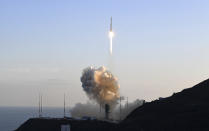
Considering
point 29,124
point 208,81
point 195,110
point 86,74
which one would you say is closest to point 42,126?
point 29,124

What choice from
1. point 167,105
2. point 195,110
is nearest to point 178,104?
point 167,105

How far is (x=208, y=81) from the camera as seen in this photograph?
180375 mm

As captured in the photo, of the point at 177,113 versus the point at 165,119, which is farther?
the point at 177,113

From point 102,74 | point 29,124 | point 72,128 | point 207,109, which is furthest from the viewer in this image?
point 102,74

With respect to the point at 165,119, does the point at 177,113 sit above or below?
above

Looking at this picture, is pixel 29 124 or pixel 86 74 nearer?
pixel 29 124

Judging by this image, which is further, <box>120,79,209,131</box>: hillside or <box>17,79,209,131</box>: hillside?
<box>17,79,209,131</box>: hillside

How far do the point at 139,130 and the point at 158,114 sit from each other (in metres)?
18.8

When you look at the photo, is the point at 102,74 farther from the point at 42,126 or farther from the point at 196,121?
the point at 196,121

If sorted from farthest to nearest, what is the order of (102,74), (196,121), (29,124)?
(102,74), (29,124), (196,121)

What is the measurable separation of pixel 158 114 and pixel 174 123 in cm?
1761

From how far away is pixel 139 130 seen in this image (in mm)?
136875

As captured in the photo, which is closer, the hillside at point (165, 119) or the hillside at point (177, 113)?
the hillside at point (177, 113)

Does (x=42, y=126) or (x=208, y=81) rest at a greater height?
(x=208, y=81)
